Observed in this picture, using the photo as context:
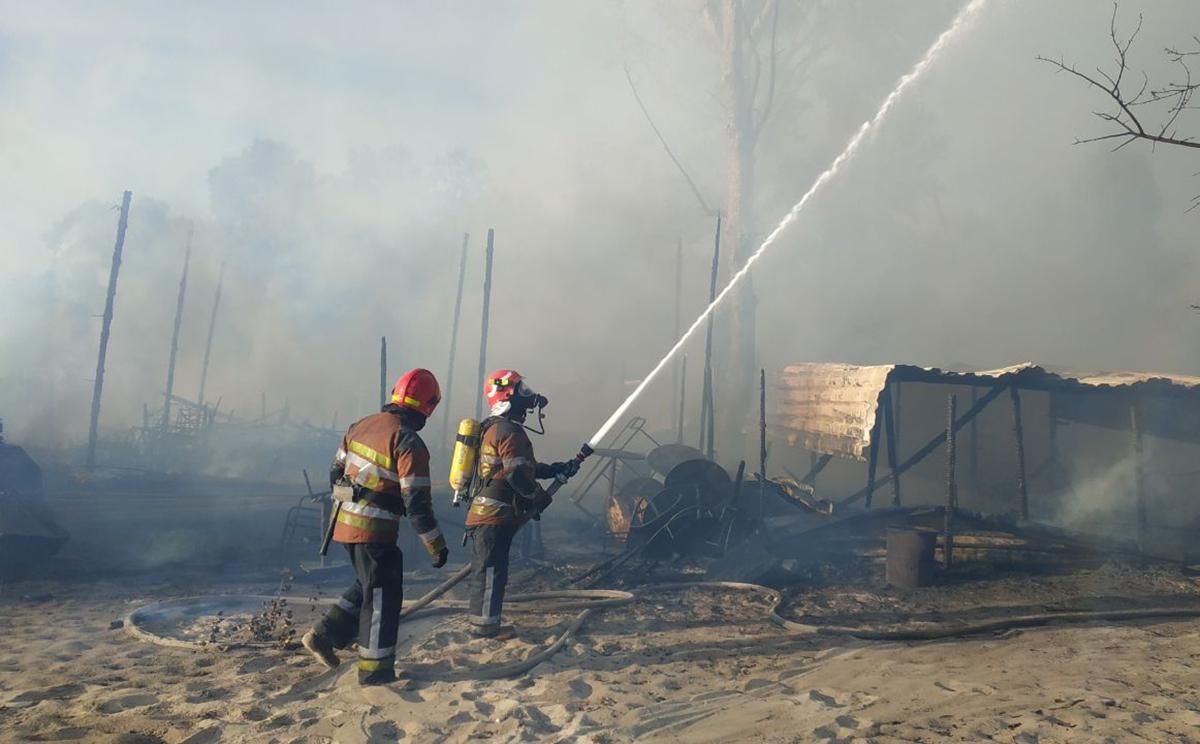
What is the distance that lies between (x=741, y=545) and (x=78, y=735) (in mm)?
7613

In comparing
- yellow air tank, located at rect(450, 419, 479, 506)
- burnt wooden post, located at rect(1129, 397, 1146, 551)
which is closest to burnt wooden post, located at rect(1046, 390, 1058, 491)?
burnt wooden post, located at rect(1129, 397, 1146, 551)

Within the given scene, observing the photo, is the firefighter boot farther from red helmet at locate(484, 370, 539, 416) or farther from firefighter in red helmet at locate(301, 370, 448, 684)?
red helmet at locate(484, 370, 539, 416)

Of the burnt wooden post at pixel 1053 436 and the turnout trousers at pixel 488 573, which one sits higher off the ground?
the burnt wooden post at pixel 1053 436

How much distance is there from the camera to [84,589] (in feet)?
28.8

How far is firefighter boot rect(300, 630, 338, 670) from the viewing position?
5004mm

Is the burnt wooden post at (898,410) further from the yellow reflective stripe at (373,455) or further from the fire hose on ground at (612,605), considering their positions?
the yellow reflective stripe at (373,455)

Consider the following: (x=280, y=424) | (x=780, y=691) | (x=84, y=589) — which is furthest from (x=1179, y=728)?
(x=280, y=424)

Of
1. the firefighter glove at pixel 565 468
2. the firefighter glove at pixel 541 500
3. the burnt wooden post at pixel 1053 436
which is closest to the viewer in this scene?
the firefighter glove at pixel 541 500

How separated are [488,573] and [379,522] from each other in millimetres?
1305

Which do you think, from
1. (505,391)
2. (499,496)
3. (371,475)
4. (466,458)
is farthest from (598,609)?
(371,475)

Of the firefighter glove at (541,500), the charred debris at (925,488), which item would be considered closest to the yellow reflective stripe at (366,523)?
the firefighter glove at (541,500)

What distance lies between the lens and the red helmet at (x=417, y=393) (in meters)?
5.17

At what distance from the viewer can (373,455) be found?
5.00 meters

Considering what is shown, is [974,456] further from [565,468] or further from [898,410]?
[565,468]
